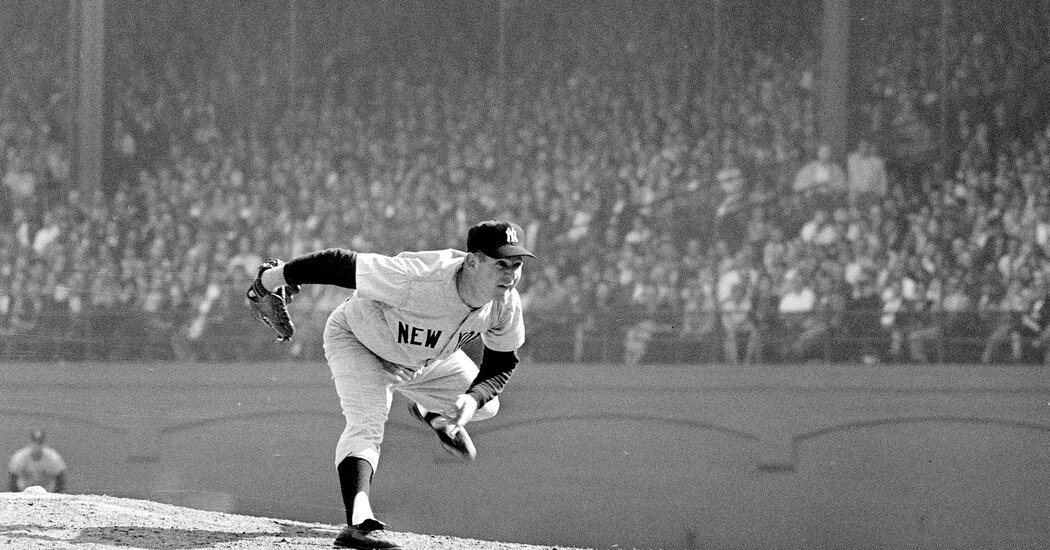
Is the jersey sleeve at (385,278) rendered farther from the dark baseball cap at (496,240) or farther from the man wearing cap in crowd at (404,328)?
the dark baseball cap at (496,240)

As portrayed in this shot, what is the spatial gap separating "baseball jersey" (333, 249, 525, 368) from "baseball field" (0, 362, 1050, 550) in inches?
248

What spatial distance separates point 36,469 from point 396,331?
749cm

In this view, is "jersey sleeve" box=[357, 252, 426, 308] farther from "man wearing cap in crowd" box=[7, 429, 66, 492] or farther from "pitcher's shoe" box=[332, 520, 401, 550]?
"man wearing cap in crowd" box=[7, 429, 66, 492]

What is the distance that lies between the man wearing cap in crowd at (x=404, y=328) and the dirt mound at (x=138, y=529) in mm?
487

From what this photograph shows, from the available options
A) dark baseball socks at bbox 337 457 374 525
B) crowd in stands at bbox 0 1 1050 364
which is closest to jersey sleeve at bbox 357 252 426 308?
dark baseball socks at bbox 337 457 374 525

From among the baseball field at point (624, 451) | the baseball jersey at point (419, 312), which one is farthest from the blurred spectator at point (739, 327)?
the baseball jersey at point (419, 312)

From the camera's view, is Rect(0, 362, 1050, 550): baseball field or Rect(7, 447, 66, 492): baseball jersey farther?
Rect(7, 447, 66, 492): baseball jersey

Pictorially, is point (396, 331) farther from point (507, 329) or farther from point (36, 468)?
point (36, 468)

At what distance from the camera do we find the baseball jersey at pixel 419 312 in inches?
167

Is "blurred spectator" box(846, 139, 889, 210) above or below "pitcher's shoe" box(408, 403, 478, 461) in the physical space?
above

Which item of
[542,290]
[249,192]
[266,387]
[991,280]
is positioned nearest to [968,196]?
[991,280]

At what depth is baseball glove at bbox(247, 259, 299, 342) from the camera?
4.39 meters

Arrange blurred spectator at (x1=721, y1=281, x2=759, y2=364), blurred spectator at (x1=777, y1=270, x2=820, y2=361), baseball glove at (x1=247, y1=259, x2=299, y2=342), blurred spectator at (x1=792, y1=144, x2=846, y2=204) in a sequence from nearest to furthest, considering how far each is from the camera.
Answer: baseball glove at (x1=247, y1=259, x2=299, y2=342) → blurred spectator at (x1=777, y1=270, x2=820, y2=361) → blurred spectator at (x1=721, y1=281, x2=759, y2=364) → blurred spectator at (x1=792, y1=144, x2=846, y2=204)

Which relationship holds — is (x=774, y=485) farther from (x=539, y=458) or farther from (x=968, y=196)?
(x=968, y=196)
